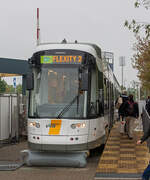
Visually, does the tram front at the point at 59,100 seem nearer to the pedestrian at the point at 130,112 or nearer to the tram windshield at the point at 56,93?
the tram windshield at the point at 56,93

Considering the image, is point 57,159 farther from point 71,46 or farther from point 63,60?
point 71,46

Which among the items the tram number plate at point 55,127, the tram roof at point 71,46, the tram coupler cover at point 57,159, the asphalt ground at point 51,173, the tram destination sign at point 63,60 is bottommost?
the asphalt ground at point 51,173

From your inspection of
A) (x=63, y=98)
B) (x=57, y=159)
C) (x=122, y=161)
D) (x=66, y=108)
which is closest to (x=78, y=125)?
(x=66, y=108)

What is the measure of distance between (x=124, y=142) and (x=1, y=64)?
15.3 metres

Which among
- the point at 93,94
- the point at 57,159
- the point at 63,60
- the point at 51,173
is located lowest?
the point at 51,173

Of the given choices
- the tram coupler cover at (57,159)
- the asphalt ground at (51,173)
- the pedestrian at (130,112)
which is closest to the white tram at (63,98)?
the tram coupler cover at (57,159)

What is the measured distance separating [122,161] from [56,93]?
241 centimetres

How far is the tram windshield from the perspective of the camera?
9.68 meters

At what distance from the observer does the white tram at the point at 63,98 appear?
9430 millimetres

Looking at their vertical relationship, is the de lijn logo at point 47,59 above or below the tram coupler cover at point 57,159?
above

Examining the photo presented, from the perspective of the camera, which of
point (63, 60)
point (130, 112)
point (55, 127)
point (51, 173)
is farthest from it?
point (130, 112)

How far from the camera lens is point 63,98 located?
32.0 feet

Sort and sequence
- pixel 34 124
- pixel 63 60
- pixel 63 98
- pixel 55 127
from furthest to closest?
1. pixel 63 60
2. pixel 63 98
3. pixel 34 124
4. pixel 55 127

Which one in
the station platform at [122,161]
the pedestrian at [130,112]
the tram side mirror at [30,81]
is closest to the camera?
the station platform at [122,161]
